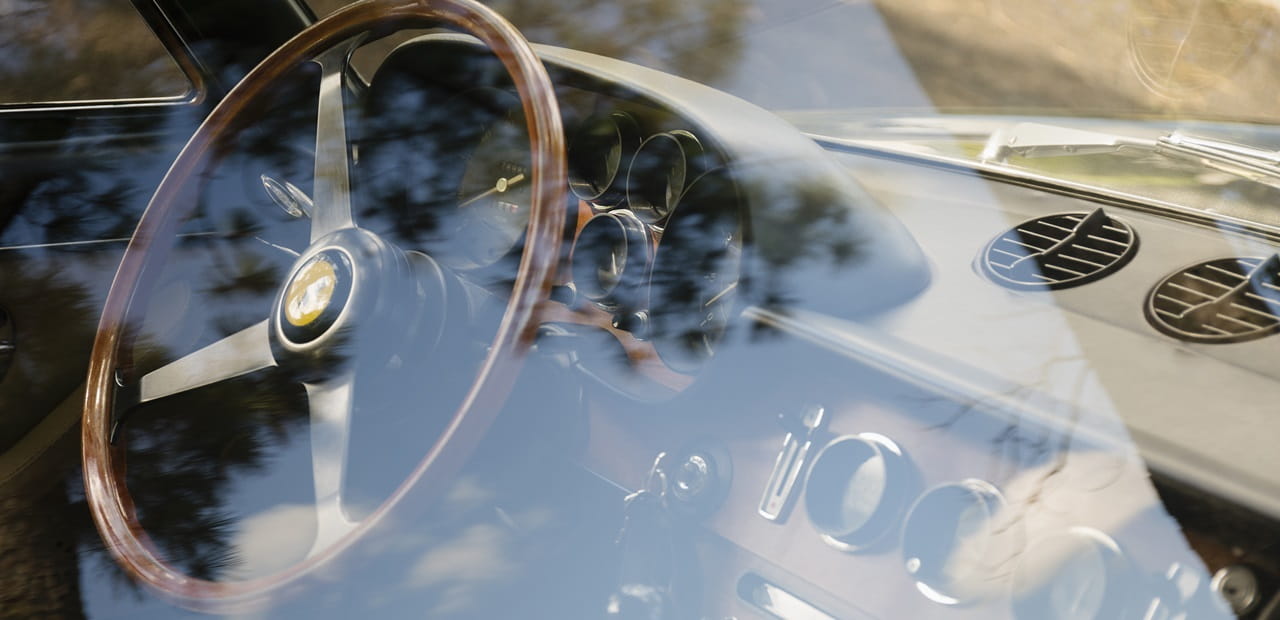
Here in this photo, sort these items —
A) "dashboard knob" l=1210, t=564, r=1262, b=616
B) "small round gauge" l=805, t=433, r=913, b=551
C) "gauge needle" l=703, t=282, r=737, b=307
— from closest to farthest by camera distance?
"dashboard knob" l=1210, t=564, r=1262, b=616 → "small round gauge" l=805, t=433, r=913, b=551 → "gauge needle" l=703, t=282, r=737, b=307

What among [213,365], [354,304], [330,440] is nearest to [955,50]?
[354,304]

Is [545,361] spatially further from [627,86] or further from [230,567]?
[230,567]

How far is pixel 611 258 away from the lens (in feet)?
4.91

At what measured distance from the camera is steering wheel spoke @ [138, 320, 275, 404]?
1.43 metres

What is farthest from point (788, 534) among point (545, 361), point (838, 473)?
point (545, 361)

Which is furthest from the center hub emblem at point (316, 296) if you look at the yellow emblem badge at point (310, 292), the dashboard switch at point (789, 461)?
the dashboard switch at point (789, 461)

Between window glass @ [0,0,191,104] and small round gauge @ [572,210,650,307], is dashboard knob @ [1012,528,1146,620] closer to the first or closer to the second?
small round gauge @ [572,210,650,307]

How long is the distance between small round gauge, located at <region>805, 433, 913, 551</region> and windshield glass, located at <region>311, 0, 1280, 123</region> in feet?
1.81

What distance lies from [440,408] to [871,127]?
83 centimetres

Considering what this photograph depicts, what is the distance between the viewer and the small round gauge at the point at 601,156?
1.54m

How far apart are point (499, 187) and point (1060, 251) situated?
0.85 m

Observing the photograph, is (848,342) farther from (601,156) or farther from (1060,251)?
(601,156)

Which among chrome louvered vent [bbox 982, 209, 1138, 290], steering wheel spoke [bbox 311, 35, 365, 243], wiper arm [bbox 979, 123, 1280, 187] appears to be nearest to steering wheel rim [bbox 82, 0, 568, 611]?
steering wheel spoke [bbox 311, 35, 365, 243]

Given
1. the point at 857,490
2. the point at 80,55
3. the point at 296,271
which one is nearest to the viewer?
the point at 857,490
